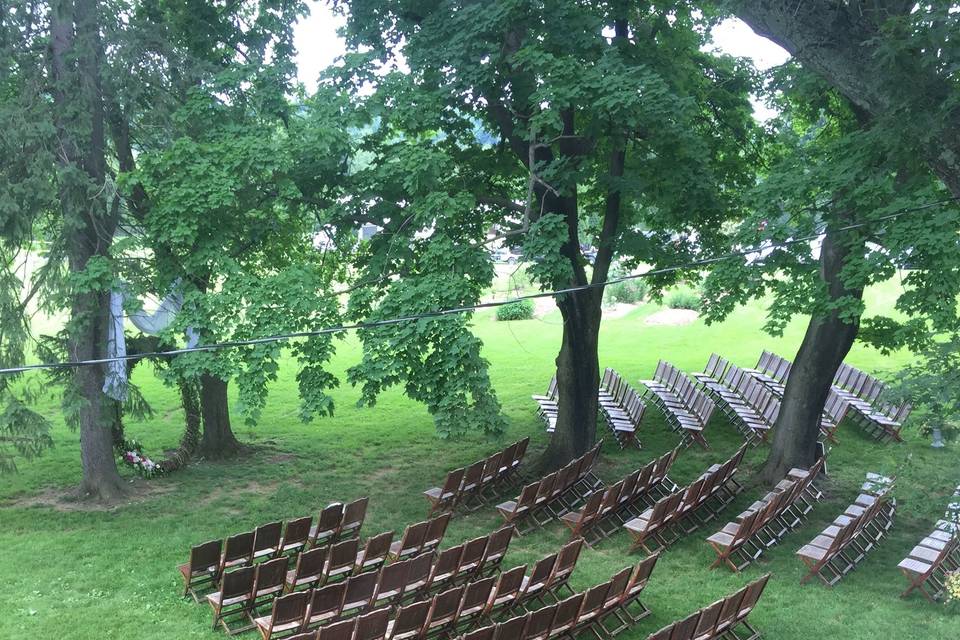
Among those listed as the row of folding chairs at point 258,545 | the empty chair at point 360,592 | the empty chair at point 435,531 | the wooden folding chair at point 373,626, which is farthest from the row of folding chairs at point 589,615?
the row of folding chairs at point 258,545

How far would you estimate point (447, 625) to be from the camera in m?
Result: 8.63

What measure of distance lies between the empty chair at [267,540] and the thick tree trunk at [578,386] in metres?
5.98

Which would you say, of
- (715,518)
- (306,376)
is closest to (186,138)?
(306,376)

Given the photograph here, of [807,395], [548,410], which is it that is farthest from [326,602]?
[548,410]

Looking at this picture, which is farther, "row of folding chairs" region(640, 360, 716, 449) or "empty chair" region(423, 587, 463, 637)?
"row of folding chairs" region(640, 360, 716, 449)

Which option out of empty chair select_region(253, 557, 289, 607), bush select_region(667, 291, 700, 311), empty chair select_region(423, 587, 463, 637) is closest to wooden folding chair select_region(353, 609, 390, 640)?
empty chair select_region(423, 587, 463, 637)

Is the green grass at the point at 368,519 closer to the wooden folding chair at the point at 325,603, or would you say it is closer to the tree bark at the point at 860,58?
the wooden folding chair at the point at 325,603

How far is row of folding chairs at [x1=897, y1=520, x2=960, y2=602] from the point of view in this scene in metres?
9.90

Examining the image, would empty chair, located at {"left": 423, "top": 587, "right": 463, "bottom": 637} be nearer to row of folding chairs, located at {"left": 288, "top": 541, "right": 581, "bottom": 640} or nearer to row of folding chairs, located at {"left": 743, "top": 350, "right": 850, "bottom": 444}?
row of folding chairs, located at {"left": 288, "top": 541, "right": 581, "bottom": 640}

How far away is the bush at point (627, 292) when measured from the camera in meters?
32.6

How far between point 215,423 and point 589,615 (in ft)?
32.1

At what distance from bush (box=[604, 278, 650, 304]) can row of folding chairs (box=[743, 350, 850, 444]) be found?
36.9ft

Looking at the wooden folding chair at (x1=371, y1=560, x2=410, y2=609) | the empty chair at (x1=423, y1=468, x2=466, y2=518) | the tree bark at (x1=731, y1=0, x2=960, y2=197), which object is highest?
the tree bark at (x1=731, y1=0, x2=960, y2=197)

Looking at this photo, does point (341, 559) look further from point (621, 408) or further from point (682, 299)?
point (682, 299)
